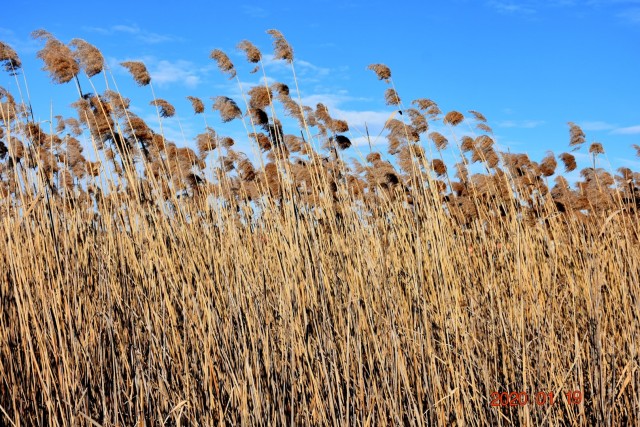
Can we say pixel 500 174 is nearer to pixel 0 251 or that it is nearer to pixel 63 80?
pixel 63 80

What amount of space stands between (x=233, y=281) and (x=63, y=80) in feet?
4.26

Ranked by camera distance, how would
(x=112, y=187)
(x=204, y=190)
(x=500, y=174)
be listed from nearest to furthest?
1. (x=112, y=187)
2. (x=204, y=190)
3. (x=500, y=174)

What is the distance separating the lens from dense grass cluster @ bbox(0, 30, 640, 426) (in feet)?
6.44

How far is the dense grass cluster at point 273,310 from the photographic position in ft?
6.44

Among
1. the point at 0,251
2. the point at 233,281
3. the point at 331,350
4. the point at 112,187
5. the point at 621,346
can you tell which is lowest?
the point at 621,346

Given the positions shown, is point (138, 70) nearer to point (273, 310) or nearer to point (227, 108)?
point (227, 108)

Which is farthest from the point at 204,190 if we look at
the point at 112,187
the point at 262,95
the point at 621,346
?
the point at 621,346

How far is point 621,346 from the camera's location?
8.54ft
